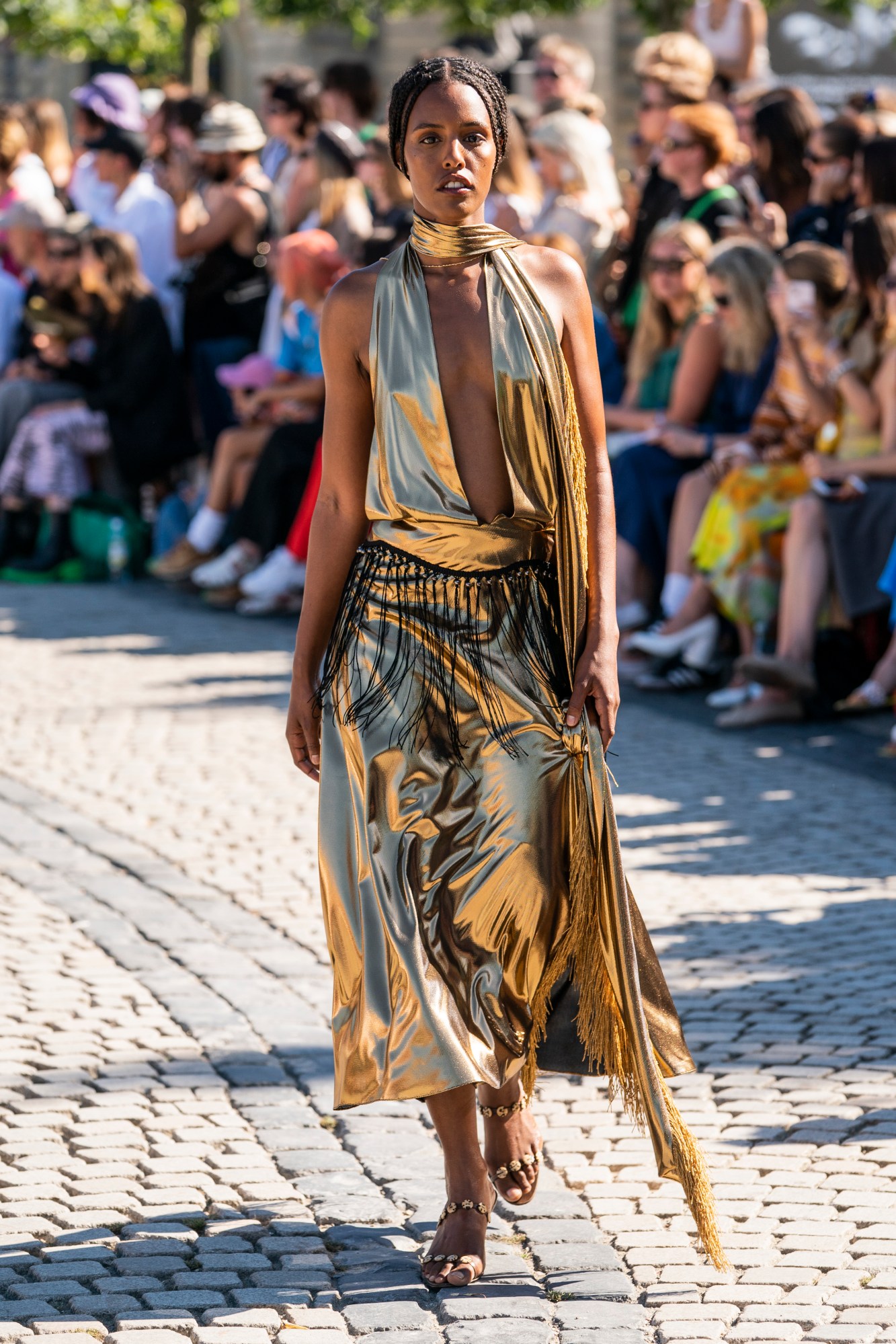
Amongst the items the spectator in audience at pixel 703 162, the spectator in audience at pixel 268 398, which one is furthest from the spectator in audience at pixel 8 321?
the spectator in audience at pixel 703 162

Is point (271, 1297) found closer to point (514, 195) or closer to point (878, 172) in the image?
point (878, 172)

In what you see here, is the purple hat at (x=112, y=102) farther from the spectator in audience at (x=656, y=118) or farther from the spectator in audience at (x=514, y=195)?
the spectator in audience at (x=656, y=118)

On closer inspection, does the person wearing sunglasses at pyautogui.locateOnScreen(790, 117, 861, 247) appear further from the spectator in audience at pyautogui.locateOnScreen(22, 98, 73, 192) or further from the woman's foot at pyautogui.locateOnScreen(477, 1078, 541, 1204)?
the spectator in audience at pyautogui.locateOnScreen(22, 98, 73, 192)

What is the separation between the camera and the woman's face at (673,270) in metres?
9.40

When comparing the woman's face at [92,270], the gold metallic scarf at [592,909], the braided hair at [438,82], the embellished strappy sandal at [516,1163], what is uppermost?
the braided hair at [438,82]

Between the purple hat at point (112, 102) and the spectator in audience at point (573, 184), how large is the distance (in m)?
4.28

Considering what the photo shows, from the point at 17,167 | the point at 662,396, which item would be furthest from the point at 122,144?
the point at 662,396

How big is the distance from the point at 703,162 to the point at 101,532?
451 cm

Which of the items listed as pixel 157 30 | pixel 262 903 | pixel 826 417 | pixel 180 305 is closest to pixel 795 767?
pixel 826 417

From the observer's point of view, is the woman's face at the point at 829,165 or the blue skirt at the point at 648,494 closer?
the blue skirt at the point at 648,494

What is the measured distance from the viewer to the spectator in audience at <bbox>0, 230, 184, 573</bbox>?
1260 cm

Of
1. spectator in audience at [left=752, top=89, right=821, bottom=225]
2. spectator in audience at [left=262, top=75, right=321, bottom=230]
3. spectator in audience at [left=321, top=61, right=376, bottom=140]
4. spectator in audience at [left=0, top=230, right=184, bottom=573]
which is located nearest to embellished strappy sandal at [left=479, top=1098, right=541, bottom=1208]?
spectator in audience at [left=752, top=89, right=821, bottom=225]

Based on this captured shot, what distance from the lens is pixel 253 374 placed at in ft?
38.1

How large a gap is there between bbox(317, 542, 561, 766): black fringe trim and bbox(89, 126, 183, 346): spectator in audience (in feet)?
32.8
